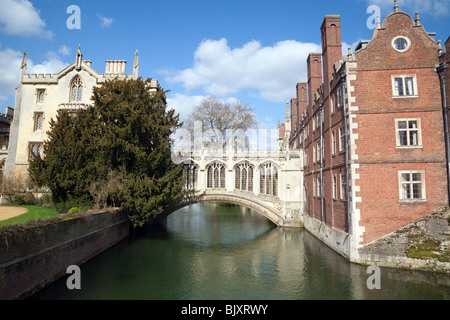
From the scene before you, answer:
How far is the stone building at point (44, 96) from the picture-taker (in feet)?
91.3

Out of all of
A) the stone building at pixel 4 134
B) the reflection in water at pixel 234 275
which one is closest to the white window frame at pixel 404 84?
the reflection in water at pixel 234 275

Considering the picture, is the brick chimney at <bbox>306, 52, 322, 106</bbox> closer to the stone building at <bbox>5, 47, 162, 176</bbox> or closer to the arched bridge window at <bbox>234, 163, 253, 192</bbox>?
the arched bridge window at <bbox>234, 163, 253, 192</bbox>

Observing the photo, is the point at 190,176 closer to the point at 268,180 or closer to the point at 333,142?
the point at 268,180

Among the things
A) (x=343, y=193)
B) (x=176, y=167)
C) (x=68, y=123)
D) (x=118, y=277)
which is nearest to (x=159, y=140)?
(x=176, y=167)

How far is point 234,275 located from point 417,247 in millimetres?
9109

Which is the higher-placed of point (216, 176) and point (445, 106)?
point (445, 106)

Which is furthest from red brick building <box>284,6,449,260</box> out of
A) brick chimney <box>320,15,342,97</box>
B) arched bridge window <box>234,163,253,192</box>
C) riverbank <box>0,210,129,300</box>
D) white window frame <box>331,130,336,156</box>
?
riverbank <box>0,210,129,300</box>

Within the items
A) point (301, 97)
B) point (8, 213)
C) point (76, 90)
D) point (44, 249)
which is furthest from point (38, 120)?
point (301, 97)

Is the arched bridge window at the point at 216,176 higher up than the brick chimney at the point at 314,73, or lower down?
lower down

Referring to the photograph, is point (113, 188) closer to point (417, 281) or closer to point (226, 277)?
point (226, 277)

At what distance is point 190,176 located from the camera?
27.8 m

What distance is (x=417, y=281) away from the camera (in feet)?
39.6

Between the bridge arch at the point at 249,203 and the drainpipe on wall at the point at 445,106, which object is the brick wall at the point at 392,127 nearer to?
the drainpipe on wall at the point at 445,106

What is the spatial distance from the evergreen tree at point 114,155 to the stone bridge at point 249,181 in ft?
21.2
